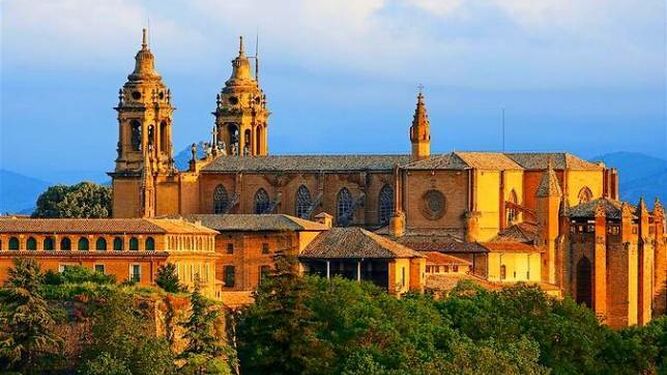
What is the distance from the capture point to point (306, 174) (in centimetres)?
12725

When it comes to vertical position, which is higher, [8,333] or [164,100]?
[164,100]

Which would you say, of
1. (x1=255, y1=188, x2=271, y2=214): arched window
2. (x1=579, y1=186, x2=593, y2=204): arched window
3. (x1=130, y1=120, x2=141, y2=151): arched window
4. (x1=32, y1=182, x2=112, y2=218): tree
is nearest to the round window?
(x1=255, y1=188, x2=271, y2=214): arched window

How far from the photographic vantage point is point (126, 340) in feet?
275

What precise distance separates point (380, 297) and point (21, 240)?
513 inches

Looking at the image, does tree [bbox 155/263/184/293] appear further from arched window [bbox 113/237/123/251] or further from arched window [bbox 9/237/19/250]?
arched window [bbox 9/237/19/250]

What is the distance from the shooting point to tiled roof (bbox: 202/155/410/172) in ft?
415

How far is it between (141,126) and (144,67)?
122 inches

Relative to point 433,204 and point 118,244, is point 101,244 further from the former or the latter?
point 433,204

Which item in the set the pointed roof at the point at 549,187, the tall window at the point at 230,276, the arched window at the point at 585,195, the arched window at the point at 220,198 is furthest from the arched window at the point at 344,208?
the tall window at the point at 230,276

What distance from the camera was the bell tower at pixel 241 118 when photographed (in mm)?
139625

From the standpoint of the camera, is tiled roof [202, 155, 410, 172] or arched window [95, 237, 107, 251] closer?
arched window [95, 237, 107, 251]

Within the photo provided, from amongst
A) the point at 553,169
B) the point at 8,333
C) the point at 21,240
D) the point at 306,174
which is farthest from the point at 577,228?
the point at 8,333

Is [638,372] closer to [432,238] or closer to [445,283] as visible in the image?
[445,283]

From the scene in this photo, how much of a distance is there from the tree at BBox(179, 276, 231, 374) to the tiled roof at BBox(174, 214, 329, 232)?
2367cm
